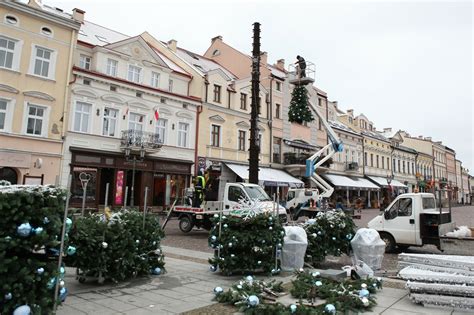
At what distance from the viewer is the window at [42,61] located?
20578 millimetres

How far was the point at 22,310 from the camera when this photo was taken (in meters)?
3.63

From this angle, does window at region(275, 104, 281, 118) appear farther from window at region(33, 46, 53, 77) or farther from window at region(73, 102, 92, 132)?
window at region(33, 46, 53, 77)

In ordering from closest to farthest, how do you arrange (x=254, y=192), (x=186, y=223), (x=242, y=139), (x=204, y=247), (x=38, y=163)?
(x=204, y=247), (x=254, y=192), (x=186, y=223), (x=38, y=163), (x=242, y=139)

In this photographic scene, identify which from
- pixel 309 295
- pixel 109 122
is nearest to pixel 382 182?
pixel 109 122

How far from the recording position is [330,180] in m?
36.9

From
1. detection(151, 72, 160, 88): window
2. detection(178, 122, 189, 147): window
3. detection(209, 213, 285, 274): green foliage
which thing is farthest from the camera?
detection(178, 122, 189, 147): window

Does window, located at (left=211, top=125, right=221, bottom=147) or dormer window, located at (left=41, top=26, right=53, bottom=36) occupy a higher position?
dormer window, located at (left=41, top=26, right=53, bottom=36)

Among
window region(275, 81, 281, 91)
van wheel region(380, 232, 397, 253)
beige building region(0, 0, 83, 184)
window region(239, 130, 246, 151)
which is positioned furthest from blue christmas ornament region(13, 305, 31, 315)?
window region(275, 81, 281, 91)

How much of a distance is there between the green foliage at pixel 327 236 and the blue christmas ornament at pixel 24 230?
6409mm

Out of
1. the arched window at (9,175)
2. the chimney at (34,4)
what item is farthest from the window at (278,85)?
the arched window at (9,175)

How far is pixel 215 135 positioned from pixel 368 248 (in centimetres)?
2167

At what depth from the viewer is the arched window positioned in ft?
62.4

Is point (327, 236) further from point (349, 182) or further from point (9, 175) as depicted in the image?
point (349, 182)

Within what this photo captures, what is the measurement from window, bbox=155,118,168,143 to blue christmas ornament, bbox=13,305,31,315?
22084mm
